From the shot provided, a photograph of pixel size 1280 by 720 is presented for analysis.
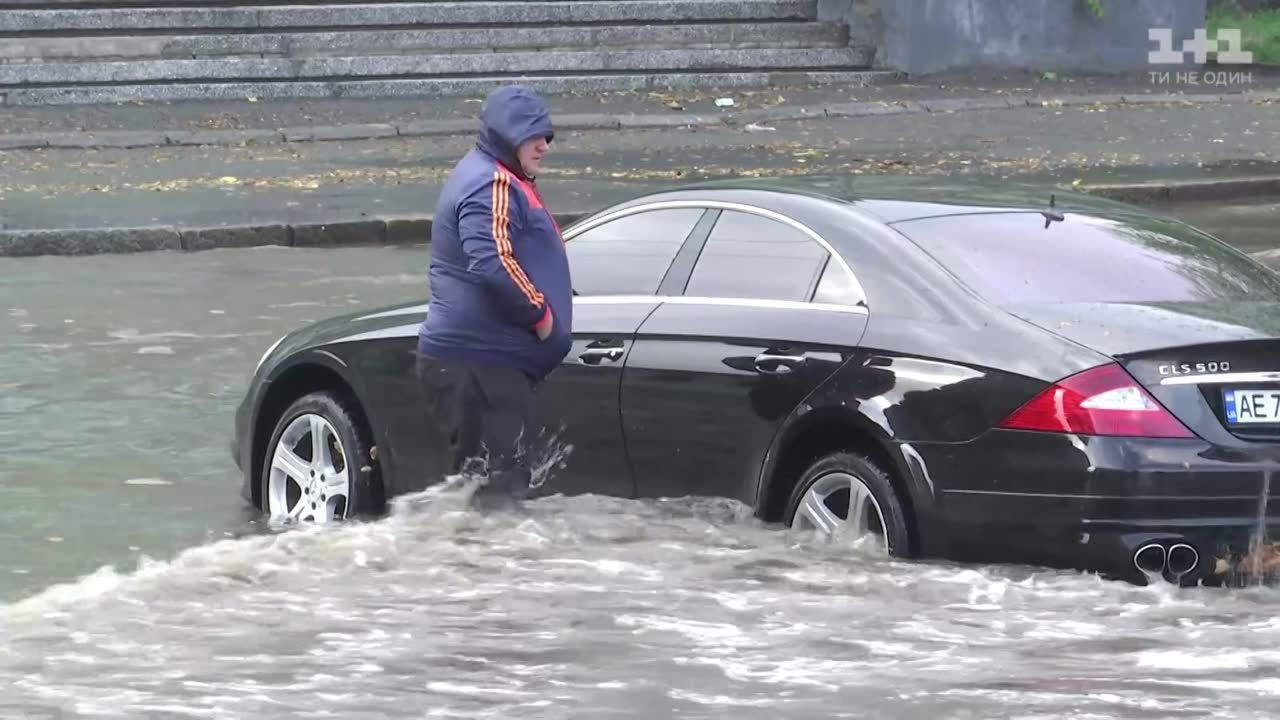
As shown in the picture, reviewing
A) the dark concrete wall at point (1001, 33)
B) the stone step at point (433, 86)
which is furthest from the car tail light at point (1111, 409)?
the dark concrete wall at point (1001, 33)

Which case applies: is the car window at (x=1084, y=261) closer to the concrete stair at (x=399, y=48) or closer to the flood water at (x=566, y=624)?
the flood water at (x=566, y=624)

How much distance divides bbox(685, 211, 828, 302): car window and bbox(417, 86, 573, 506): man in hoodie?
0.49 metres

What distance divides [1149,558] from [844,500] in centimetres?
95

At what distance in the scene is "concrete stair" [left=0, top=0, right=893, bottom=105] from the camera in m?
24.5

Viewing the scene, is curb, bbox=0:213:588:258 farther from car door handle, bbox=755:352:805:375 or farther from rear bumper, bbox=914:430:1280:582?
rear bumper, bbox=914:430:1280:582

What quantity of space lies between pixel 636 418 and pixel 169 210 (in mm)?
11047

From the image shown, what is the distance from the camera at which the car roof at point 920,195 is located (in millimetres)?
6844

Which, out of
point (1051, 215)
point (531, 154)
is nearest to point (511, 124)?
point (531, 154)

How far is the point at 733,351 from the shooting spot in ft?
21.8

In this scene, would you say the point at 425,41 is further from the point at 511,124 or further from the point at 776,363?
the point at 776,363

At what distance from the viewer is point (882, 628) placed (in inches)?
235

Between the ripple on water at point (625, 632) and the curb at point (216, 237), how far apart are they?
9.41 m

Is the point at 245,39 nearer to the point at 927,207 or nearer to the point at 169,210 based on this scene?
the point at 169,210

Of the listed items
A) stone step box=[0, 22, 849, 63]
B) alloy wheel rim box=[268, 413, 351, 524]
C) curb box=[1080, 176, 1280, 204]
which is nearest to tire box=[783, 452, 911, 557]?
alloy wheel rim box=[268, 413, 351, 524]
